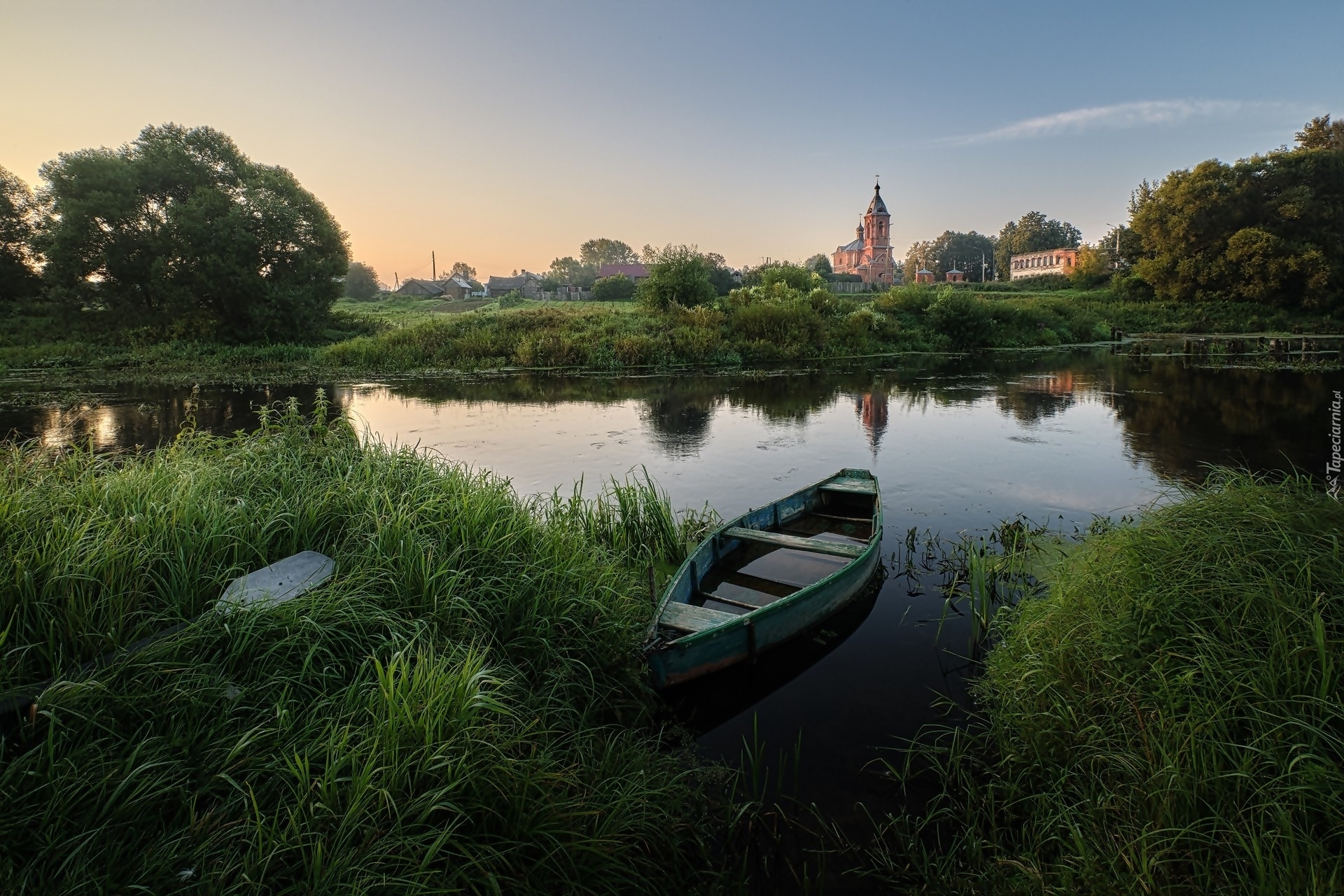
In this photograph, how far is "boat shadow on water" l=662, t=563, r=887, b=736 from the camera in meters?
4.55

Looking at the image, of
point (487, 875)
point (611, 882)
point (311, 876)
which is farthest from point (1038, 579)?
point (311, 876)

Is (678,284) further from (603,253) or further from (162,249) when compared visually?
(603,253)

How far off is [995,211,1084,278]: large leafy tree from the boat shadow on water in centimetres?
9782

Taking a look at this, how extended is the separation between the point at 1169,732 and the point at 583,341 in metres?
28.2

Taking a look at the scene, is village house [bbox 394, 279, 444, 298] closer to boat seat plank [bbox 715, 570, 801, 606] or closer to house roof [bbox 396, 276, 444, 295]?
house roof [bbox 396, 276, 444, 295]

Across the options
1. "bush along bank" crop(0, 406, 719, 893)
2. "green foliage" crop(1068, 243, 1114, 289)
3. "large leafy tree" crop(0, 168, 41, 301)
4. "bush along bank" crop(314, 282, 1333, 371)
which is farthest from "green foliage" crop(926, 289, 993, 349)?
"large leafy tree" crop(0, 168, 41, 301)

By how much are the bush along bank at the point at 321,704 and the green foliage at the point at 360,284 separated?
8457 centimetres

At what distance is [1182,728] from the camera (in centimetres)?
286

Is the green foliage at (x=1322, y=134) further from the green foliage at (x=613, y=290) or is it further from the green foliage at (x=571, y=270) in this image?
the green foliage at (x=571, y=270)

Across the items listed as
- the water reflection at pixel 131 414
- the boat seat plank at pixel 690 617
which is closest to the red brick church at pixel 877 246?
the water reflection at pixel 131 414

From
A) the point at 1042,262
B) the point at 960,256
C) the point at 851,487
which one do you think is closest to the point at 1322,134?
the point at 1042,262

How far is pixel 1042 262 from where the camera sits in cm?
8288

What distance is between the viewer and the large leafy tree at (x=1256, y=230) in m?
40.5

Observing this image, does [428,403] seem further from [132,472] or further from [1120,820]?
[1120,820]
